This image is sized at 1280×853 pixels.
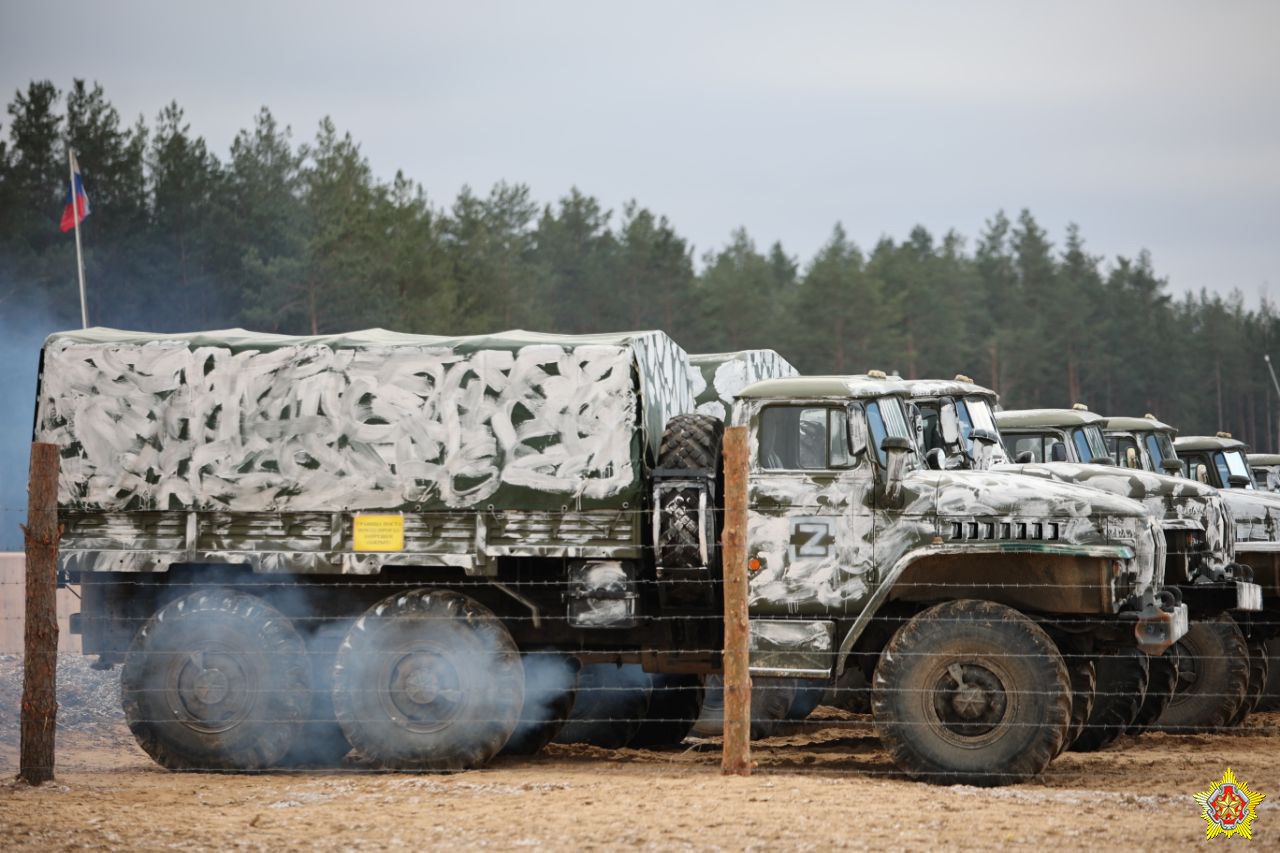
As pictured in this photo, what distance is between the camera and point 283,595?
14.1 m

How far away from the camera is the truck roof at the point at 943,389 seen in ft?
44.2

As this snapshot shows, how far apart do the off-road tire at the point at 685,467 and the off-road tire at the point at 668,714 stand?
9.58 ft

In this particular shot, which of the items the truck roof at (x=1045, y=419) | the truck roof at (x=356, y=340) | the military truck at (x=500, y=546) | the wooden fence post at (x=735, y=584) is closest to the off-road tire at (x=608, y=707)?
the military truck at (x=500, y=546)

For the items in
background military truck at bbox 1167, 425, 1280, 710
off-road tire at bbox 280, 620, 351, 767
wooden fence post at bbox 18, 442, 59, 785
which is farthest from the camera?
background military truck at bbox 1167, 425, 1280, 710

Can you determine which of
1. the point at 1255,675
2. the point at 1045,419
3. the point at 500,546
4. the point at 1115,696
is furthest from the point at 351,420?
the point at 1255,675

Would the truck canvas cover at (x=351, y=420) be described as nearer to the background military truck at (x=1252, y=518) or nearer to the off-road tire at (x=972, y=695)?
the off-road tire at (x=972, y=695)

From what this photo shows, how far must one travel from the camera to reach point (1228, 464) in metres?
20.9

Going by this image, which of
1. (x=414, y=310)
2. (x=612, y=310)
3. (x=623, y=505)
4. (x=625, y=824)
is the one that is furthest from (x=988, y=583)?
(x=612, y=310)

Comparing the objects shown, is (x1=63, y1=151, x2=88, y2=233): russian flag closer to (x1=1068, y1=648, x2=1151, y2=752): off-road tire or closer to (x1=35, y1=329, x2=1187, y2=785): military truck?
(x1=35, y1=329, x2=1187, y2=785): military truck

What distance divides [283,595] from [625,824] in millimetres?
4930

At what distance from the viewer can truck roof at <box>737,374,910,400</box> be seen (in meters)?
12.7

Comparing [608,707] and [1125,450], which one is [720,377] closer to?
[608,707]

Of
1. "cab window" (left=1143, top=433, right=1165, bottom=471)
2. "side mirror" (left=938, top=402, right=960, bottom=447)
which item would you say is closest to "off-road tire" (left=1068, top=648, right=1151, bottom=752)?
"side mirror" (left=938, top=402, right=960, bottom=447)

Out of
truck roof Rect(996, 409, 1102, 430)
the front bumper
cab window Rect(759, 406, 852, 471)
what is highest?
truck roof Rect(996, 409, 1102, 430)
